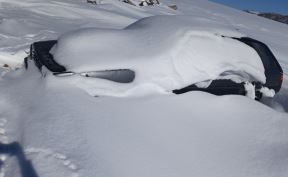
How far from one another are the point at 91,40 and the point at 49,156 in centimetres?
228

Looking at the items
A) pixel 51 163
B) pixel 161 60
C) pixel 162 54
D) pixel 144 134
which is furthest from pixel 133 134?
pixel 162 54

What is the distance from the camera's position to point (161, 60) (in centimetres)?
540

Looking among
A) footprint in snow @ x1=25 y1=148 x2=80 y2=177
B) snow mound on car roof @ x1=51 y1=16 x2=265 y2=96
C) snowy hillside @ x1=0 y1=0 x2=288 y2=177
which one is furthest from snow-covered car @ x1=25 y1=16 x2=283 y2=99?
footprint in snow @ x1=25 y1=148 x2=80 y2=177

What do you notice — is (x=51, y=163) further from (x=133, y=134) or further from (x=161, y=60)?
(x=161, y=60)

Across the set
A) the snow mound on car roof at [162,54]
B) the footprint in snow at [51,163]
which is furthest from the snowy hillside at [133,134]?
the snow mound on car roof at [162,54]

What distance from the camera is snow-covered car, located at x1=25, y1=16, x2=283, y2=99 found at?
204 inches

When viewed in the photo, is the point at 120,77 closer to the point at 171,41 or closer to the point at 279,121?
the point at 171,41

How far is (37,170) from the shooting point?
11.9 feet

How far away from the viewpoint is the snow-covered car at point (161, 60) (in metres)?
5.18

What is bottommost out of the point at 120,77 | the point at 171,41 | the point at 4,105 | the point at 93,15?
the point at 93,15

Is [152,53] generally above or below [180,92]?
above

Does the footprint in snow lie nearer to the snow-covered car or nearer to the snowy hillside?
the snowy hillside

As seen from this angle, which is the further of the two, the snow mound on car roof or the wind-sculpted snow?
the snow mound on car roof

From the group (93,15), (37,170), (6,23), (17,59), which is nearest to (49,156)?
(37,170)
